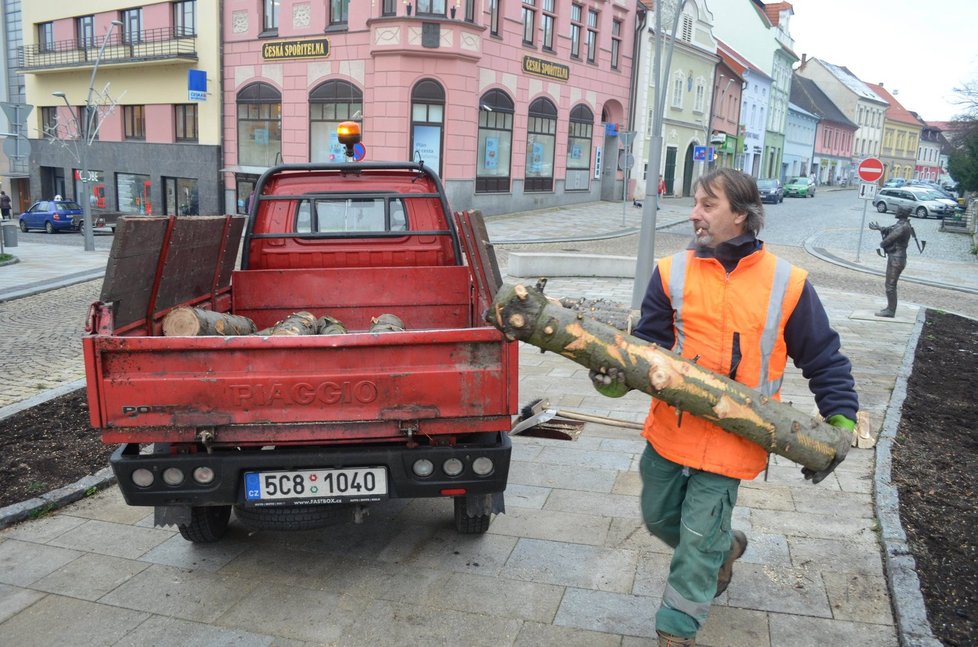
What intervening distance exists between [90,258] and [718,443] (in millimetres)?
20042

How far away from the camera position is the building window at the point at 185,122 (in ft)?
103

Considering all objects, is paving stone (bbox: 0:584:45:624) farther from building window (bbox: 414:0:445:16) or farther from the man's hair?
building window (bbox: 414:0:445:16)

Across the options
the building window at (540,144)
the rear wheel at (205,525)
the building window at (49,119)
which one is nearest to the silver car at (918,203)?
the building window at (540,144)

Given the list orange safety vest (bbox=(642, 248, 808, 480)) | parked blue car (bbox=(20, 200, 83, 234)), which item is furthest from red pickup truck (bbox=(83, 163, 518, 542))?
parked blue car (bbox=(20, 200, 83, 234))

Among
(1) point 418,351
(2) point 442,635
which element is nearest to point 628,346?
(1) point 418,351

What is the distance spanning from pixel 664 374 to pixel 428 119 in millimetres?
24822

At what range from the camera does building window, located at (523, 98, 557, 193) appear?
30750 mm

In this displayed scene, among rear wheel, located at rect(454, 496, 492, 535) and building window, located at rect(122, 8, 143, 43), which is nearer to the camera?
rear wheel, located at rect(454, 496, 492, 535)

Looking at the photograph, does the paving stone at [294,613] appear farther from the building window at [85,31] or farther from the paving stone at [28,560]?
the building window at [85,31]

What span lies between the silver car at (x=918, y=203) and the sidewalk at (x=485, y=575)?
39.4 metres

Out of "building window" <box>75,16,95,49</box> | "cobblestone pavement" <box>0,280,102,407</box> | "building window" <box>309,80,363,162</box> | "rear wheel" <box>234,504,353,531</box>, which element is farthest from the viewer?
"building window" <box>75,16,95,49</box>

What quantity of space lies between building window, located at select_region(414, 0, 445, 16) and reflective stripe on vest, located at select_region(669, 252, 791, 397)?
2429 centimetres

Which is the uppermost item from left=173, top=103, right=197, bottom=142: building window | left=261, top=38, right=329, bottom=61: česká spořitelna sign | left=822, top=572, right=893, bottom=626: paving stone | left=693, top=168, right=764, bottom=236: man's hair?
left=261, top=38, right=329, bottom=61: česká spořitelna sign

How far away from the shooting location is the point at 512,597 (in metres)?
3.66
